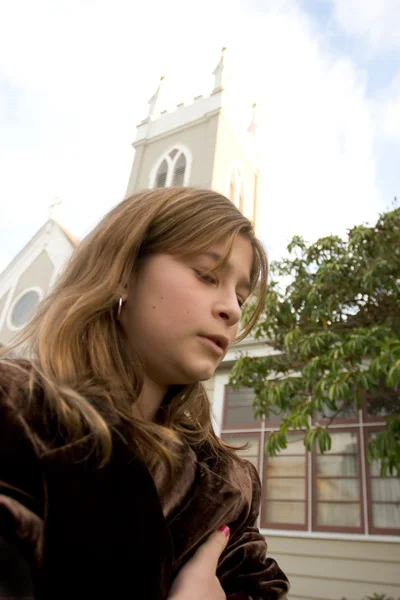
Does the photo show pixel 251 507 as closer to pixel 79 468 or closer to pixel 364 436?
pixel 79 468

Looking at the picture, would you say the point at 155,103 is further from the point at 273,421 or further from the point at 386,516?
the point at 386,516

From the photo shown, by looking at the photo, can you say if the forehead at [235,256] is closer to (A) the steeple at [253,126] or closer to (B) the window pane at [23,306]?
(B) the window pane at [23,306]

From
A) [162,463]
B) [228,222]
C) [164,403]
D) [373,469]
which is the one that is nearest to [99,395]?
[162,463]

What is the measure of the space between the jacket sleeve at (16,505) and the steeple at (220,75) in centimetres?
1616

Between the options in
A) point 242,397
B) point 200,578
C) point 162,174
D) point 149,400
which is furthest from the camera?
point 162,174

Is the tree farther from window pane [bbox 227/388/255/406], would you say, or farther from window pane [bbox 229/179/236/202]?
window pane [bbox 229/179/236/202]

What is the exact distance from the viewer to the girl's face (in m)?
1.13

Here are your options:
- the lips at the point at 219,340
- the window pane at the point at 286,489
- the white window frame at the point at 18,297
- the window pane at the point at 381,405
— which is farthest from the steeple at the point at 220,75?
the lips at the point at 219,340

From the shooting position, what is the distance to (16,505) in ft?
2.15

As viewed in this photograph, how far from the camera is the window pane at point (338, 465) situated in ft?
21.5

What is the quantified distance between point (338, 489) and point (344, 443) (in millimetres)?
686

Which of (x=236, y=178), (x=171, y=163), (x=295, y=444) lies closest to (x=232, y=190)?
(x=236, y=178)

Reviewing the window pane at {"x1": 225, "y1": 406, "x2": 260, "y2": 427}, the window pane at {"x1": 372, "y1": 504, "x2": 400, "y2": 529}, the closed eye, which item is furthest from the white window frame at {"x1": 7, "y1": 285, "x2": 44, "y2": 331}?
the closed eye

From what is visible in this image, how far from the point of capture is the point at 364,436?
21.5 ft
